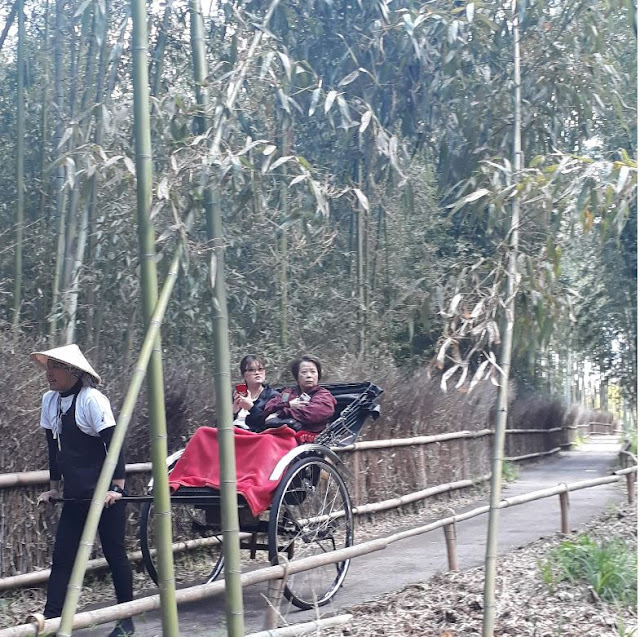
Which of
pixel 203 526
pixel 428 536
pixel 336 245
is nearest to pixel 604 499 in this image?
pixel 428 536

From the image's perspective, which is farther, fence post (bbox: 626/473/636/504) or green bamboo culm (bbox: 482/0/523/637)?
fence post (bbox: 626/473/636/504)

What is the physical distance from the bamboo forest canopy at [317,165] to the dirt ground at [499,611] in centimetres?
126

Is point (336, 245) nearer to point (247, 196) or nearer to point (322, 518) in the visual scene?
point (322, 518)

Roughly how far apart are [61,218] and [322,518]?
2.65 m

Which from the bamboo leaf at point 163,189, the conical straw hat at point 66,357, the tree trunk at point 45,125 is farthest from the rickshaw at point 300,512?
the tree trunk at point 45,125

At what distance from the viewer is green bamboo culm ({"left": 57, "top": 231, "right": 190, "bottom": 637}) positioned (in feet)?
8.85

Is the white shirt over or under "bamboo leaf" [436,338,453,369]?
under

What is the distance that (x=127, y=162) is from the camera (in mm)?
4113

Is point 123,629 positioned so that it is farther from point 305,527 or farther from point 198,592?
point 305,527

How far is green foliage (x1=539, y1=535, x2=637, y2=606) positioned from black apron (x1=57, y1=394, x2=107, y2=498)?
2.53 meters

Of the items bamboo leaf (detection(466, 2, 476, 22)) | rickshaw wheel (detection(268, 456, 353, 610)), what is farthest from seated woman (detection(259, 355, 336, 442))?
bamboo leaf (detection(466, 2, 476, 22))

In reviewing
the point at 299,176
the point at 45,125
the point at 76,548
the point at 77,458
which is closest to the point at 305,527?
the point at 76,548

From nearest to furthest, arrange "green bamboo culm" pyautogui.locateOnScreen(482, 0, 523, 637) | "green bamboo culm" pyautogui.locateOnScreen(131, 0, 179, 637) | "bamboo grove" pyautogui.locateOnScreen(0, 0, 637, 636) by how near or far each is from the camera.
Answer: "green bamboo culm" pyautogui.locateOnScreen(131, 0, 179, 637) → "bamboo grove" pyautogui.locateOnScreen(0, 0, 637, 636) → "green bamboo culm" pyautogui.locateOnScreen(482, 0, 523, 637)

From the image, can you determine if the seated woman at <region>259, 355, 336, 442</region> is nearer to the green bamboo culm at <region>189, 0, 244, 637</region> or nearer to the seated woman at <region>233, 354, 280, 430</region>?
the seated woman at <region>233, 354, 280, 430</region>
